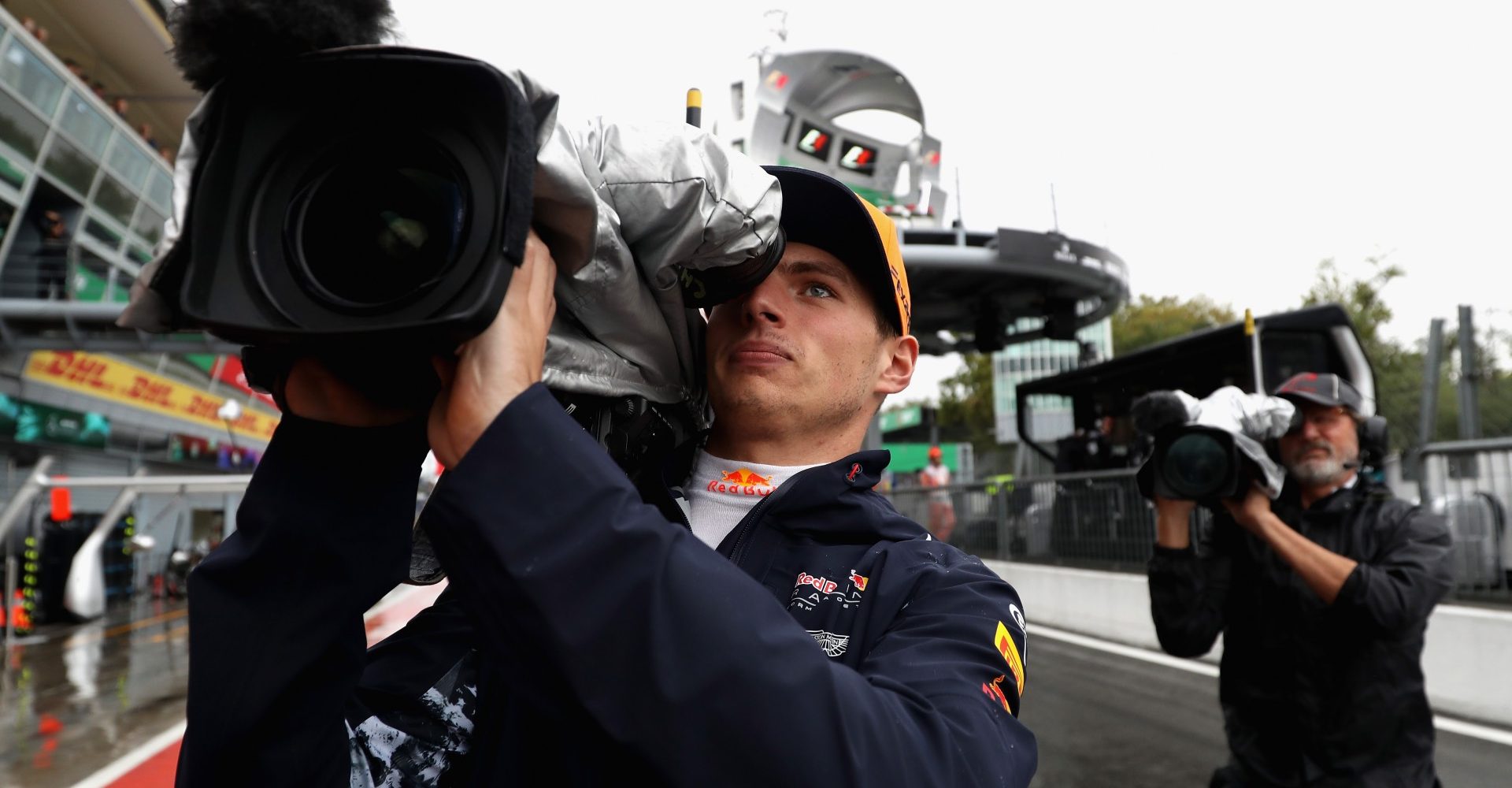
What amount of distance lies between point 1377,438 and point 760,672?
10.0 ft

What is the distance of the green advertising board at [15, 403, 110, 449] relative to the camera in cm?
1595

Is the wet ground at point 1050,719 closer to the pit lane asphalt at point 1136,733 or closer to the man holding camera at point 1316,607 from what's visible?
the pit lane asphalt at point 1136,733

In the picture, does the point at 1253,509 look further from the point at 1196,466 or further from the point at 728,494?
the point at 728,494

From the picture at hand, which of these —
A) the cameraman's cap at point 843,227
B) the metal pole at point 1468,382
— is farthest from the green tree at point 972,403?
the cameraman's cap at point 843,227

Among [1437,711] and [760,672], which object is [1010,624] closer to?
[760,672]

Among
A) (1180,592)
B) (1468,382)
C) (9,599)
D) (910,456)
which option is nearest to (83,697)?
(9,599)

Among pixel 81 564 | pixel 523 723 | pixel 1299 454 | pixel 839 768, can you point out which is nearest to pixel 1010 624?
pixel 839 768

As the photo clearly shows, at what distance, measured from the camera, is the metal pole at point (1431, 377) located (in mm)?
7375

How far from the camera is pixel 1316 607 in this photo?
9.67 feet

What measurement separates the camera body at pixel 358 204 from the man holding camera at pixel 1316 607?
260 centimetres

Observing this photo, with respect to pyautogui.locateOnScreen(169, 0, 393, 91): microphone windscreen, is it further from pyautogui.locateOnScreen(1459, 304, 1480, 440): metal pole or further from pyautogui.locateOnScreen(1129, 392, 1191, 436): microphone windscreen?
pyautogui.locateOnScreen(1459, 304, 1480, 440): metal pole

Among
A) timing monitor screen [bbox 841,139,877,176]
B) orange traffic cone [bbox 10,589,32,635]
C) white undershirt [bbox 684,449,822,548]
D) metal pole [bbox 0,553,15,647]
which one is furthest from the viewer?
timing monitor screen [bbox 841,139,877,176]

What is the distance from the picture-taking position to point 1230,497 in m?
2.87

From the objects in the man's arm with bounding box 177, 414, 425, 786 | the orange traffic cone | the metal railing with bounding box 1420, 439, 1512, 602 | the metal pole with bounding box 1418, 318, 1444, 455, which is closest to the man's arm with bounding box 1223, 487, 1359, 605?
the man's arm with bounding box 177, 414, 425, 786
